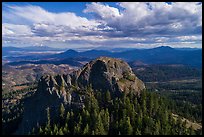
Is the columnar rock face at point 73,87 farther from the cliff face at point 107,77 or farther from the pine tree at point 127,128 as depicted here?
the pine tree at point 127,128

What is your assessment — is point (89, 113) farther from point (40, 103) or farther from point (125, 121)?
point (40, 103)

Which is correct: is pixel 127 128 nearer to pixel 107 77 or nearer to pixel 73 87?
pixel 73 87

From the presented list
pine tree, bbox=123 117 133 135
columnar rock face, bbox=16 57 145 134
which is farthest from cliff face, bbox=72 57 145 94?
pine tree, bbox=123 117 133 135

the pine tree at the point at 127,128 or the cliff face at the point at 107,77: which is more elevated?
the cliff face at the point at 107,77

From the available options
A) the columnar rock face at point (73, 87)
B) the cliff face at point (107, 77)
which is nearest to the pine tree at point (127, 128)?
the columnar rock face at point (73, 87)

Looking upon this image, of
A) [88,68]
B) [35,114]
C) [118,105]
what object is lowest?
[35,114]

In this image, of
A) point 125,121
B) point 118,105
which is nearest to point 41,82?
point 118,105

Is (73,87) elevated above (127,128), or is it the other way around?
(73,87)

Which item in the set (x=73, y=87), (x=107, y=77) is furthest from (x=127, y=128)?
(x=107, y=77)
